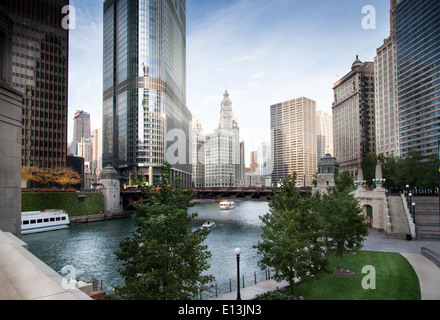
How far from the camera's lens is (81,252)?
1683 inches

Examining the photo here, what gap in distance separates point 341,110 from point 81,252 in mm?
189805

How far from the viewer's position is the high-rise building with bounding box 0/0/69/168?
329 feet

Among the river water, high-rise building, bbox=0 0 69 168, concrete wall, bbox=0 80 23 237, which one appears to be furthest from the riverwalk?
high-rise building, bbox=0 0 69 168

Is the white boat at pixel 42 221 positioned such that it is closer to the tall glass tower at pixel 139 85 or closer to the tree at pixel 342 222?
the tree at pixel 342 222

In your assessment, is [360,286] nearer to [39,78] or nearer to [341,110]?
[39,78]

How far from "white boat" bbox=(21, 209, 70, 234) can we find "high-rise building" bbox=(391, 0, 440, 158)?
136605 millimetres

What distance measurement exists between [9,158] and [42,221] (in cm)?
5863

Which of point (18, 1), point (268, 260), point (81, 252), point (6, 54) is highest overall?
point (18, 1)

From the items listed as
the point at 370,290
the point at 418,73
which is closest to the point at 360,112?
the point at 418,73

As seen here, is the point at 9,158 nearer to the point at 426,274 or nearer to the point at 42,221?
the point at 426,274

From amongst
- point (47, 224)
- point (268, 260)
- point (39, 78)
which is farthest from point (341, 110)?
point (268, 260)

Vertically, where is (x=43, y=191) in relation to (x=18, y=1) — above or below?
below

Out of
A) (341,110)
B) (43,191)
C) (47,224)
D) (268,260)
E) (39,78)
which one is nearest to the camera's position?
(268,260)

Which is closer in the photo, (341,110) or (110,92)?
(110,92)
